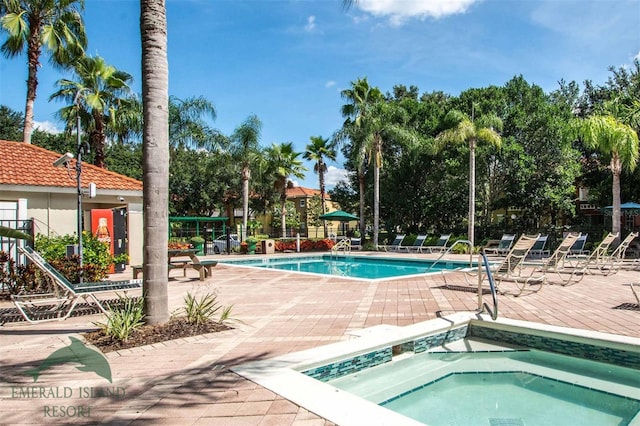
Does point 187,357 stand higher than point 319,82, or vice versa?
point 319,82

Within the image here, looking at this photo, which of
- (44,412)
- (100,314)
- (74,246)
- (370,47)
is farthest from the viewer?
(370,47)

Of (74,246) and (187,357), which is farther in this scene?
(74,246)

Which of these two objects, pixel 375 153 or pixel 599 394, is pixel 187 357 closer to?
pixel 599 394

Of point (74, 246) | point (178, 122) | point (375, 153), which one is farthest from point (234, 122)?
point (74, 246)

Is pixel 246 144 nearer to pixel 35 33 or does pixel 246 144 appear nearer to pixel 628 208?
pixel 35 33

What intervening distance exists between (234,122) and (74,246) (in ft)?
60.4

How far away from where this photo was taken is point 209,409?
3.17m

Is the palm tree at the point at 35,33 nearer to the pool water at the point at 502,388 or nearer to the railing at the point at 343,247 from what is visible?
the railing at the point at 343,247

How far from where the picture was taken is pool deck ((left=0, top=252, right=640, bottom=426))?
3141 millimetres

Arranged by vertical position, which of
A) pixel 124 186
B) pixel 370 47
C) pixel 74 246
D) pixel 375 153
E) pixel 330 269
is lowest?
pixel 330 269

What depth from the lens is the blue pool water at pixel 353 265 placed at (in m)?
15.6

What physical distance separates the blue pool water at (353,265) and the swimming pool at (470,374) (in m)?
9.37

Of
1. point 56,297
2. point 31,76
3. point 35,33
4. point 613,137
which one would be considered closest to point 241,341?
point 56,297

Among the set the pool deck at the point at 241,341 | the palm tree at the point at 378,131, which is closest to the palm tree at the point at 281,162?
the palm tree at the point at 378,131
